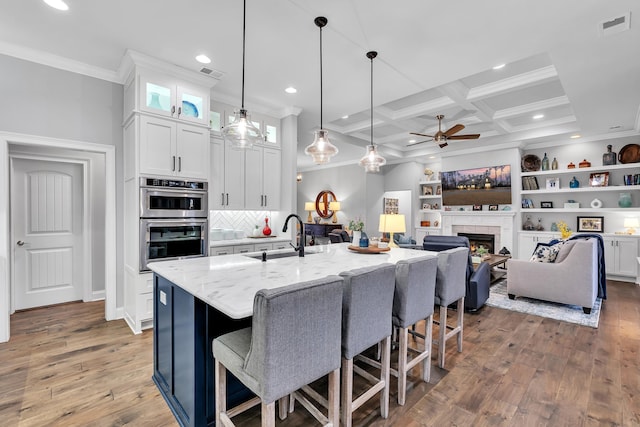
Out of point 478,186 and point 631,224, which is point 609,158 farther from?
point 478,186

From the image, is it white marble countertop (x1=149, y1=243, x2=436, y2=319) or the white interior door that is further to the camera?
the white interior door

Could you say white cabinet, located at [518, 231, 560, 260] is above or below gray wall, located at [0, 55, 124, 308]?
below

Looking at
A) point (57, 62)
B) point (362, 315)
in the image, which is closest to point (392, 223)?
point (362, 315)

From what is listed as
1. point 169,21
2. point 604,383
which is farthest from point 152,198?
point 604,383

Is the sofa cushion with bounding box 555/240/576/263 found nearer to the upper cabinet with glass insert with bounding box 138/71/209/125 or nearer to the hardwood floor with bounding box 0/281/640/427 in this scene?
the hardwood floor with bounding box 0/281/640/427

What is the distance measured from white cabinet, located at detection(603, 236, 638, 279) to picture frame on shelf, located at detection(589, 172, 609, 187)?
1.10 metres

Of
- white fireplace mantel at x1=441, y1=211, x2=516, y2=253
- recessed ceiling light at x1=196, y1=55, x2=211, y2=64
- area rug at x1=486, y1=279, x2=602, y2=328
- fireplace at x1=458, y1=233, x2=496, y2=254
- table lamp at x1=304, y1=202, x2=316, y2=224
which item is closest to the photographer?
recessed ceiling light at x1=196, y1=55, x2=211, y2=64

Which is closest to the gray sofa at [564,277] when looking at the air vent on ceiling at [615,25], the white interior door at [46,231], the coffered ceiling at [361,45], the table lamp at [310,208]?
the coffered ceiling at [361,45]

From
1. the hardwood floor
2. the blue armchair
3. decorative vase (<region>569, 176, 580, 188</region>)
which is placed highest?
decorative vase (<region>569, 176, 580, 188</region>)

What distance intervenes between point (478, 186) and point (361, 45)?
5.56m

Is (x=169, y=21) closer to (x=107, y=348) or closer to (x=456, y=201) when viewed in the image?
(x=107, y=348)

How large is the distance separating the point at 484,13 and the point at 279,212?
11.7 ft

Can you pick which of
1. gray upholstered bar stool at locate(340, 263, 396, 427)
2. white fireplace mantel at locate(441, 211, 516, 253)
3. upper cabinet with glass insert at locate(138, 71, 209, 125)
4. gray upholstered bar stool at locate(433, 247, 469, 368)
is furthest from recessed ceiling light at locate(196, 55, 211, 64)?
white fireplace mantel at locate(441, 211, 516, 253)

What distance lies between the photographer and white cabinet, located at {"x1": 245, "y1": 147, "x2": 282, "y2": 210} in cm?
449
